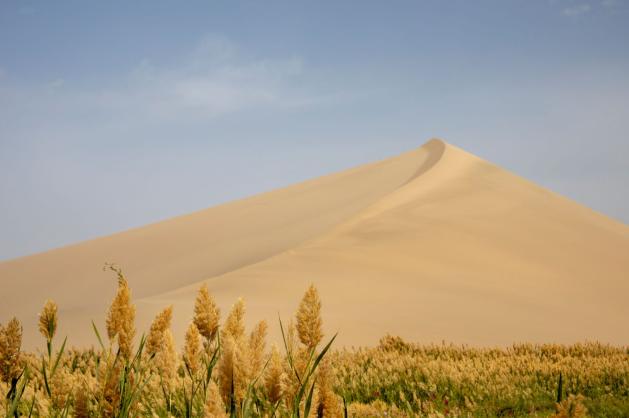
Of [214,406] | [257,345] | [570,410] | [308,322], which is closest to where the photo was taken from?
[214,406]

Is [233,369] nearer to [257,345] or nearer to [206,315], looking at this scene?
[257,345]

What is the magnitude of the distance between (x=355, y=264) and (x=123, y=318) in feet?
70.5

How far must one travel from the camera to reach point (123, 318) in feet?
7.49

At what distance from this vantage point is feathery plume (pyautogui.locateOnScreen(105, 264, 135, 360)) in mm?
2232

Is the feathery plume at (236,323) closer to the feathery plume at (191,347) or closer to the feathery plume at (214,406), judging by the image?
the feathery plume at (191,347)

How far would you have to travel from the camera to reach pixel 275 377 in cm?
178

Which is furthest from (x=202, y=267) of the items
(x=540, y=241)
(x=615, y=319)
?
(x=615, y=319)

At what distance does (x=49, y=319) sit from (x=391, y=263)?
2205 centimetres

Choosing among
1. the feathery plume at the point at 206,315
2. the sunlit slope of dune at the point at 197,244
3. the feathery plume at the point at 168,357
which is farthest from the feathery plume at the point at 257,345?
the sunlit slope of dune at the point at 197,244

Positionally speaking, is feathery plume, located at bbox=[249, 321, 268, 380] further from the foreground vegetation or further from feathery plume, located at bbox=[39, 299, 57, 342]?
feathery plume, located at bbox=[39, 299, 57, 342]

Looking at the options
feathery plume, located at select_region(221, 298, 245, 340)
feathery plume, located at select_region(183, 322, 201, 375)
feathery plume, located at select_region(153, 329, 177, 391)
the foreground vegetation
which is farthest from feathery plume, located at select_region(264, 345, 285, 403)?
feathery plume, located at select_region(183, 322, 201, 375)

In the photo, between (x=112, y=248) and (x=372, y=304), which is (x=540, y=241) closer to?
(x=372, y=304)

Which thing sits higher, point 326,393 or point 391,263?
point 391,263

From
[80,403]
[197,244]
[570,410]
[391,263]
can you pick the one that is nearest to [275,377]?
[80,403]
